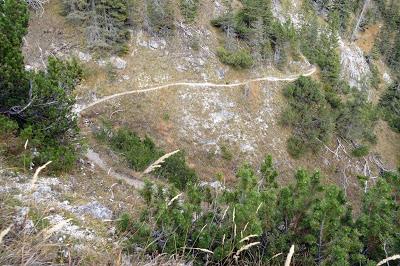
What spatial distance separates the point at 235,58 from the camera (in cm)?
4681

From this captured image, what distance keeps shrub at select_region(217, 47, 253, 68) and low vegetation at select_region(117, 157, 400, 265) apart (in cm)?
3848

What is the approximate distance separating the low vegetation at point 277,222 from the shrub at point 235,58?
38.5m

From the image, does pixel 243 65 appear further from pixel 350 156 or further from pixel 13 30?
pixel 13 30

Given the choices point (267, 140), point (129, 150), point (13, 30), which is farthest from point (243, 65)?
point (13, 30)

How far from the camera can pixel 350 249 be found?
802 cm

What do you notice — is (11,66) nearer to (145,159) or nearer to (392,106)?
(145,159)

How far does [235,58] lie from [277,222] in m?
39.8

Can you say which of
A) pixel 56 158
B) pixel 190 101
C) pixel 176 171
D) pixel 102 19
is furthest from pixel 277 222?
pixel 102 19

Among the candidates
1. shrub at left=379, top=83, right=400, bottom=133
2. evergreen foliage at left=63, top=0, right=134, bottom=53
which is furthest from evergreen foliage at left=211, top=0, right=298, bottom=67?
shrub at left=379, top=83, right=400, bottom=133

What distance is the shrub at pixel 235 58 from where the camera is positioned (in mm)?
46719

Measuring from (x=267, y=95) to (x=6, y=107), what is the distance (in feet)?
126

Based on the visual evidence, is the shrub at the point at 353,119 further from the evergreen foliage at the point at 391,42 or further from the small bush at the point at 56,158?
the small bush at the point at 56,158

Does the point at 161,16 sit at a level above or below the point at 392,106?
above

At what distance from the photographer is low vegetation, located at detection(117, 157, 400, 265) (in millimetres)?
6852
